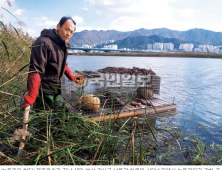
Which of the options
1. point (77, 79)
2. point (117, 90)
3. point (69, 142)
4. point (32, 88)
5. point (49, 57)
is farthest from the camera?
point (117, 90)

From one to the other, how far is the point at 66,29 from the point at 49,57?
0.48 m

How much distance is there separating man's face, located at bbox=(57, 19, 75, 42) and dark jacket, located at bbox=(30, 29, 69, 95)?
0.07m

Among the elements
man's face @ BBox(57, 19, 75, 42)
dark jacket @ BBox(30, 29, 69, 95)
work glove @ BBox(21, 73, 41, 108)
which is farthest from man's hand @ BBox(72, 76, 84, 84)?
work glove @ BBox(21, 73, 41, 108)

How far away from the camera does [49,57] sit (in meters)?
2.67

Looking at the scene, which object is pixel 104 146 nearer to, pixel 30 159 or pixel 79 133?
pixel 79 133

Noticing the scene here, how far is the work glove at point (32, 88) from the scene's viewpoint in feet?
7.21

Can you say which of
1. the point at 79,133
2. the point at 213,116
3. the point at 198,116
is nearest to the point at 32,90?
the point at 79,133

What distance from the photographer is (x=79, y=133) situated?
2424 millimetres

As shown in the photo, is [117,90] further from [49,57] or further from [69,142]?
[69,142]

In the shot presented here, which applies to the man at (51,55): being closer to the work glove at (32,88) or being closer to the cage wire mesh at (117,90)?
the work glove at (32,88)

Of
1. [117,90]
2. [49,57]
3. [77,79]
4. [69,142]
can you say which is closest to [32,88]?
[49,57]

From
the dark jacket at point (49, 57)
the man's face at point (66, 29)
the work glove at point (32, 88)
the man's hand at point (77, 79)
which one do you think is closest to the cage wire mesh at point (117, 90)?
the man's hand at point (77, 79)

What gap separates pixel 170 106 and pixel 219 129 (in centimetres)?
146

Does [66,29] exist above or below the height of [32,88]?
above
